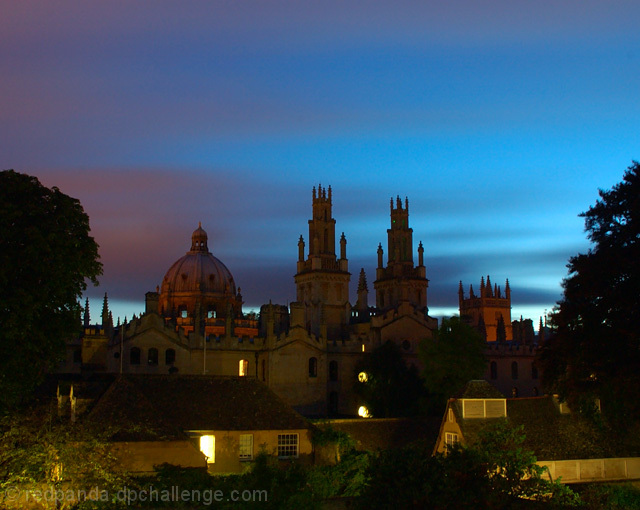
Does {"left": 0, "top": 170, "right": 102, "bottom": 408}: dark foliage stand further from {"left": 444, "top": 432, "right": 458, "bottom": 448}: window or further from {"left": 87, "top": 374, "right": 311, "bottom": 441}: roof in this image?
{"left": 444, "top": 432, "right": 458, "bottom": 448}: window

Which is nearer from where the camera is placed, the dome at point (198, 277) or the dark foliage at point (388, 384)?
the dark foliage at point (388, 384)

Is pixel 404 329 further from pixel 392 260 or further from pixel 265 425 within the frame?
pixel 265 425

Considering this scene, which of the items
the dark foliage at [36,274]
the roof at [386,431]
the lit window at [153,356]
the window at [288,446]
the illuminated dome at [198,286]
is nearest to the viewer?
the dark foliage at [36,274]

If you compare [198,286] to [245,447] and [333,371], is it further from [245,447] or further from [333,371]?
[245,447]

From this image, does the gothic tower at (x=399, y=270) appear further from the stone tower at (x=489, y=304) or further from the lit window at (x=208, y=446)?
the lit window at (x=208, y=446)

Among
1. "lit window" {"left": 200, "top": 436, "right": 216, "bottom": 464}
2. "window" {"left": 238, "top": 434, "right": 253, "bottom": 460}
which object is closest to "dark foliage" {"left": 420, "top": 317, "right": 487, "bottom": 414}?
"window" {"left": 238, "top": 434, "right": 253, "bottom": 460}

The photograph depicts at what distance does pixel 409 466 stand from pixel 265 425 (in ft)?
61.2

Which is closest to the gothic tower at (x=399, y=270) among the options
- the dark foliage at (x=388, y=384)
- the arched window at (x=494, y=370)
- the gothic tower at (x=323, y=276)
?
the gothic tower at (x=323, y=276)

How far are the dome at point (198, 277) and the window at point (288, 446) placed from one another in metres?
68.4

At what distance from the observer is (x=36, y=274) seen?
30.3m

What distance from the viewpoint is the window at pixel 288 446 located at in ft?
137

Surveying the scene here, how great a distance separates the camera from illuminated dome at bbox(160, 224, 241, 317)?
358 feet

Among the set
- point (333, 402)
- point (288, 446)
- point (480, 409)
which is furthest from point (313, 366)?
point (480, 409)

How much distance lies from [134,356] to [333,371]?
63.7 ft
